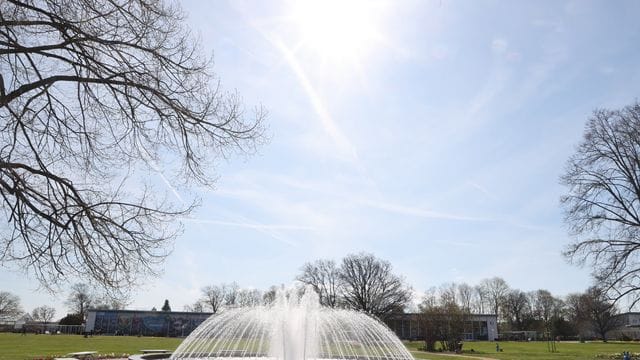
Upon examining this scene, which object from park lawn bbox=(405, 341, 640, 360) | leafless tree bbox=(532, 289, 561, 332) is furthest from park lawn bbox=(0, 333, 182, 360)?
leafless tree bbox=(532, 289, 561, 332)

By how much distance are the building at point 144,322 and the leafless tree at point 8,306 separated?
20327mm

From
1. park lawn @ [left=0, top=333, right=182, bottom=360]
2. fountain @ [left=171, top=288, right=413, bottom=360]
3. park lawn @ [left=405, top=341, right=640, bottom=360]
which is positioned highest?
fountain @ [left=171, top=288, right=413, bottom=360]

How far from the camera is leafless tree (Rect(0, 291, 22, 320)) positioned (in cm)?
9044

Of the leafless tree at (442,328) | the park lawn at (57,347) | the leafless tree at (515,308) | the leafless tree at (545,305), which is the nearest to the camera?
the park lawn at (57,347)

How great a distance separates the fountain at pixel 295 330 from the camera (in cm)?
1561

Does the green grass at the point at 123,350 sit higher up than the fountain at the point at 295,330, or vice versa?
the fountain at the point at 295,330

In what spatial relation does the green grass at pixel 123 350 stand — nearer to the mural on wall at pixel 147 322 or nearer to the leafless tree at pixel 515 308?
the mural on wall at pixel 147 322

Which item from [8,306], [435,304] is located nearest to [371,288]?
[435,304]

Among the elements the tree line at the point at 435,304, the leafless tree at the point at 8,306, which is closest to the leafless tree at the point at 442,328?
the tree line at the point at 435,304

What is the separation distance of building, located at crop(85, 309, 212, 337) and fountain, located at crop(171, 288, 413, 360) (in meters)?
70.5

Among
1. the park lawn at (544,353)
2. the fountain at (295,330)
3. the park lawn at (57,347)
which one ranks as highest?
the fountain at (295,330)

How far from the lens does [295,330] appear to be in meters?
15.7

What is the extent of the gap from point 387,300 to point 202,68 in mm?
61699

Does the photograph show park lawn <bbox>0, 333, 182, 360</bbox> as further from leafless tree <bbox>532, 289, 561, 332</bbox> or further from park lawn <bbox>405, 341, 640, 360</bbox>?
leafless tree <bbox>532, 289, 561, 332</bbox>
